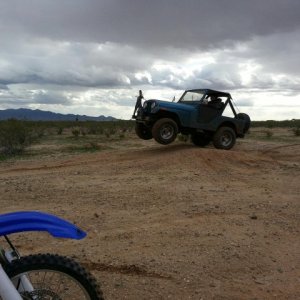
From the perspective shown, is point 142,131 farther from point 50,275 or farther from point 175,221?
point 50,275

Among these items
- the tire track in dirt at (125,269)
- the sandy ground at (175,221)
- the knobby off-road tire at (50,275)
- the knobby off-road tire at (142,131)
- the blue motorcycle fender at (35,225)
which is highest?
the knobby off-road tire at (142,131)

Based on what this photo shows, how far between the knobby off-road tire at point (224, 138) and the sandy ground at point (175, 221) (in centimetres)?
276

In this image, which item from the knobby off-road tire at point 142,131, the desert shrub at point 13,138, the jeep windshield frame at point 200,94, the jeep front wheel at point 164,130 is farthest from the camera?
the desert shrub at point 13,138

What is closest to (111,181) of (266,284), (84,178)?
(84,178)

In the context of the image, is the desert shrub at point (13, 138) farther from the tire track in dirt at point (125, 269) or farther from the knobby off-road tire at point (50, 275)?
the knobby off-road tire at point (50, 275)

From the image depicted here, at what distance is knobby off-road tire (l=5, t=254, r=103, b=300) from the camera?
277cm

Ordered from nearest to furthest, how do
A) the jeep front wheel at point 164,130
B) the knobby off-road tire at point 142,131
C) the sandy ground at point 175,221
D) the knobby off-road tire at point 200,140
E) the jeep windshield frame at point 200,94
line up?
1. the sandy ground at point 175,221
2. the jeep front wheel at point 164,130
3. the jeep windshield frame at point 200,94
4. the knobby off-road tire at point 142,131
5. the knobby off-road tire at point 200,140

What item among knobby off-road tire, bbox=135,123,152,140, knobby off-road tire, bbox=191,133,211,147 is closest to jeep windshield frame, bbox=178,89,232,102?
knobby off-road tire, bbox=191,133,211,147

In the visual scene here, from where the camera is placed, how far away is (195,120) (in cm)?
1387

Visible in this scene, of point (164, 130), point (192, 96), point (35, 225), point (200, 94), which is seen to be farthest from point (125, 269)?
point (192, 96)

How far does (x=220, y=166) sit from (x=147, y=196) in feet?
12.1

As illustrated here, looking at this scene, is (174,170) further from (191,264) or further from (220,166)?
(191,264)

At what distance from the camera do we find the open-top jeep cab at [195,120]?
525 inches

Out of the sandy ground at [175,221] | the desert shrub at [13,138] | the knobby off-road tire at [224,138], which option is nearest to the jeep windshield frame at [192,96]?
the knobby off-road tire at [224,138]
